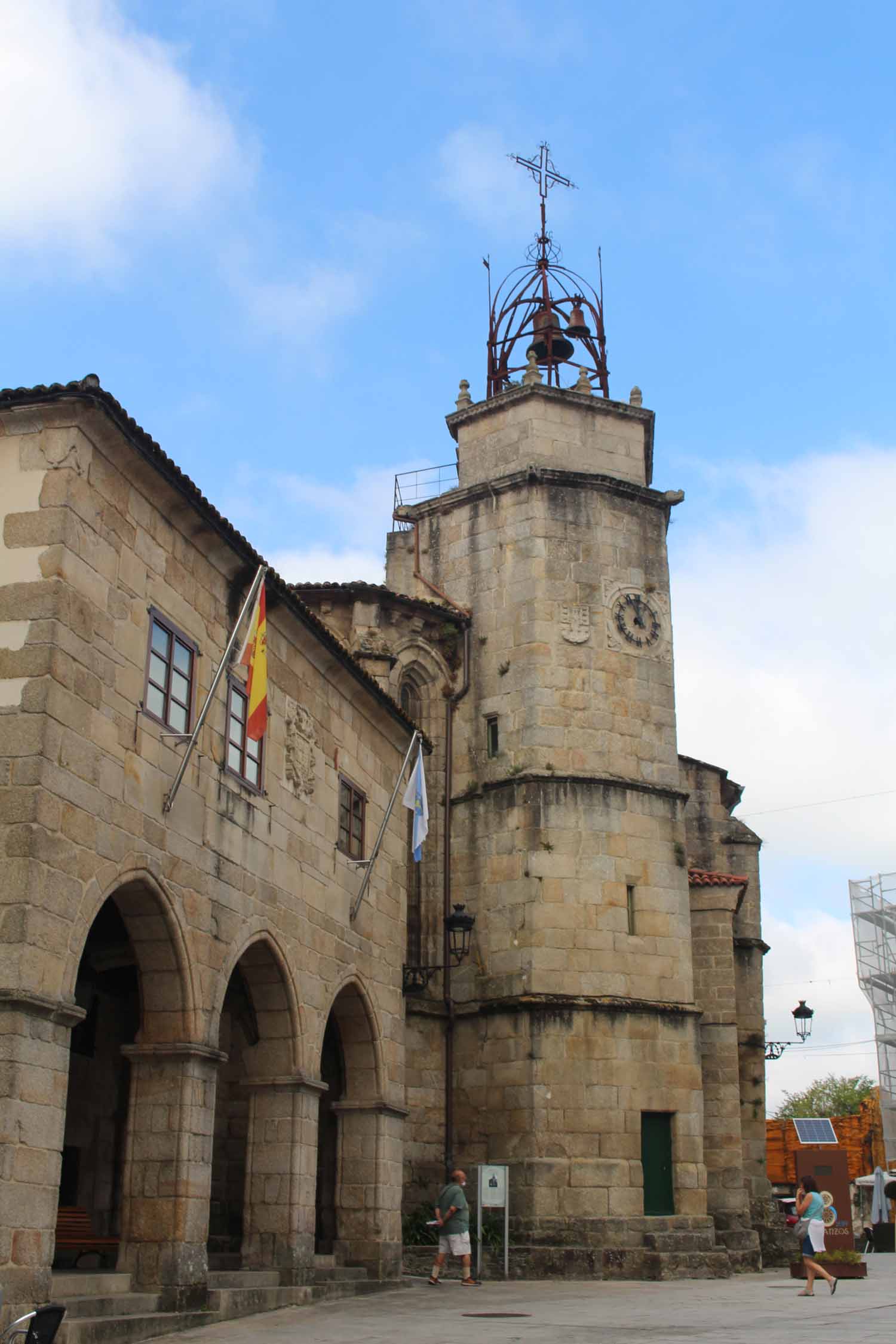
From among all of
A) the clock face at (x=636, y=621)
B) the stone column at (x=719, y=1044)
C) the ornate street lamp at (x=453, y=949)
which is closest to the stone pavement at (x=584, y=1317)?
the ornate street lamp at (x=453, y=949)

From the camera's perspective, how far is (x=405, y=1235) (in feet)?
71.5

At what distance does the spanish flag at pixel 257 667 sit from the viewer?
1473 centimetres

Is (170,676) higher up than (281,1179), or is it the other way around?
(170,676)

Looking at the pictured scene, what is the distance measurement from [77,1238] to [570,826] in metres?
11.3

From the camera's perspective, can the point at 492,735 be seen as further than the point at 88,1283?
Yes

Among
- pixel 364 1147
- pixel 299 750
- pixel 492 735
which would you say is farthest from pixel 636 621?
pixel 364 1147

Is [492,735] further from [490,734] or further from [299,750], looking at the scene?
[299,750]

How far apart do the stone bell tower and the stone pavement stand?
260 centimetres

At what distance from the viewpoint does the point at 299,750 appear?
17.2 meters

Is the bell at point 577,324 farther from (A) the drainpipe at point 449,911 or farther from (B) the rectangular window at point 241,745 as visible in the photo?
(B) the rectangular window at point 241,745

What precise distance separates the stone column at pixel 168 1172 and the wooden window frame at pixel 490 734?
11279 millimetres

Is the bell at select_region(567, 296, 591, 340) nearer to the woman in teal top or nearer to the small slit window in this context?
the small slit window

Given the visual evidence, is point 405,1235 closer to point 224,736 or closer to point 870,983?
point 224,736

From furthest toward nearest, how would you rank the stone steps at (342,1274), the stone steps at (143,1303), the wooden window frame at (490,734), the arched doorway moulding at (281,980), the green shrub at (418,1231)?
the wooden window frame at (490,734)
the green shrub at (418,1231)
the stone steps at (342,1274)
the arched doorway moulding at (281,980)
the stone steps at (143,1303)
